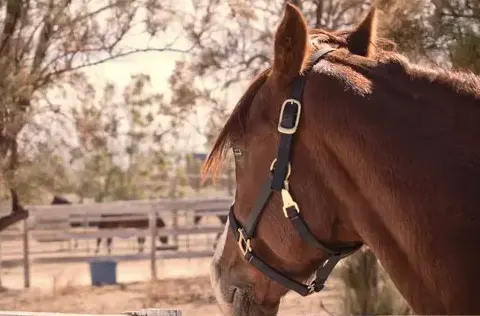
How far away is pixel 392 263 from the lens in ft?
4.95

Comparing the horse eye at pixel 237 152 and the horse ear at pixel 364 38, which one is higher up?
the horse ear at pixel 364 38

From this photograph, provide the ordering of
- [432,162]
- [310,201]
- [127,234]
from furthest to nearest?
1. [127,234]
2. [310,201]
3. [432,162]

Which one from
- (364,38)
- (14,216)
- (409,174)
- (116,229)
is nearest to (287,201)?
(409,174)

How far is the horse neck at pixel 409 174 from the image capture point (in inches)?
54.4

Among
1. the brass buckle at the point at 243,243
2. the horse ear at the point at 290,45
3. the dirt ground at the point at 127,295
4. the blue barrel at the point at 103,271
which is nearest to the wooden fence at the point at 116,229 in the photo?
the blue barrel at the point at 103,271

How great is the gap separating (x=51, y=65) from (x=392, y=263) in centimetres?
689

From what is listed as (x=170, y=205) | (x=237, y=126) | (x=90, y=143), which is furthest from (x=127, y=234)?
(x=237, y=126)

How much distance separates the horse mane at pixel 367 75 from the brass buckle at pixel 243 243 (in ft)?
0.74

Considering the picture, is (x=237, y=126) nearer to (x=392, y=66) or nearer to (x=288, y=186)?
(x=288, y=186)

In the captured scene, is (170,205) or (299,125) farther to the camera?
(170,205)

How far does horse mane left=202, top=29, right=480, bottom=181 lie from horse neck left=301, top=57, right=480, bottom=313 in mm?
18

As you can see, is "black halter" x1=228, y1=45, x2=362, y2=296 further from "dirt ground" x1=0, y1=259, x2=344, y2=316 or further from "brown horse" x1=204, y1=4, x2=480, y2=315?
"dirt ground" x1=0, y1=259, x2=344, y2=316

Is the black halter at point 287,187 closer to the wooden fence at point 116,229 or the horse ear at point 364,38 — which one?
the horse ear at point 364,38

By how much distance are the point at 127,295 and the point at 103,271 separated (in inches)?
53.8
